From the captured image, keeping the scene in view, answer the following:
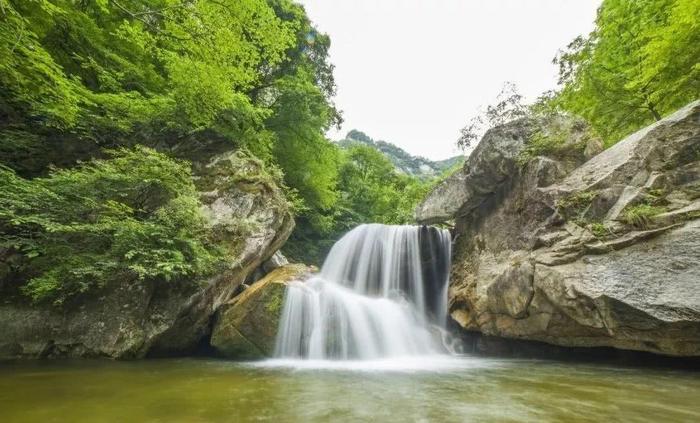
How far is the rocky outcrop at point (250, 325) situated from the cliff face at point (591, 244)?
5332 millimetres

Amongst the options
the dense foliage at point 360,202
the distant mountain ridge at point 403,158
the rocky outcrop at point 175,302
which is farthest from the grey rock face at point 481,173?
the distant mountain ridge at point 403,158

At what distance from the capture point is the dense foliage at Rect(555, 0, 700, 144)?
8.45 meters

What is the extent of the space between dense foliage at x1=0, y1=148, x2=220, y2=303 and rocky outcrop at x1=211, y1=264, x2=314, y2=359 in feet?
4.95

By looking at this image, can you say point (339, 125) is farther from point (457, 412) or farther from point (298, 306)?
point (457, 412)

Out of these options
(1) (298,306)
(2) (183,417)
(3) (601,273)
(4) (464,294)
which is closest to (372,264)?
(4) (464,294)

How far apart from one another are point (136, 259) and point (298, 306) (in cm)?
379

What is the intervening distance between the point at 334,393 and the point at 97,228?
504 centimetres

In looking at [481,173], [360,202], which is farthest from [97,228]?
[360,202]

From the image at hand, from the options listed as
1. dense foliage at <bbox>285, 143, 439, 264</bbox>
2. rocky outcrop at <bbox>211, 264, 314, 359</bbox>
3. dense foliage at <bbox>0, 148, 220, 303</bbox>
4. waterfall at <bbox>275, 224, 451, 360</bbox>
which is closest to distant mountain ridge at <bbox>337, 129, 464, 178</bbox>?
dense foliage at <bbox>285, 143, 439, 264</bbox>

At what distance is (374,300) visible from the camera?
11.0 meters

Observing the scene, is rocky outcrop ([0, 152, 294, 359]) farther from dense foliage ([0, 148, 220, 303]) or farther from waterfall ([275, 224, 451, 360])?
waterfall ([275, 224, 451, 360])

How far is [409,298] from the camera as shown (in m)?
12.5

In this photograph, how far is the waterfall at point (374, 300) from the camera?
8664 millimetres

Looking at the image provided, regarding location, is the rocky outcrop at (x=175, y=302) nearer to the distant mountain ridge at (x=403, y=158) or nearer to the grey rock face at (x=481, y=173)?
the grey rock face at (x=481, y=173)
